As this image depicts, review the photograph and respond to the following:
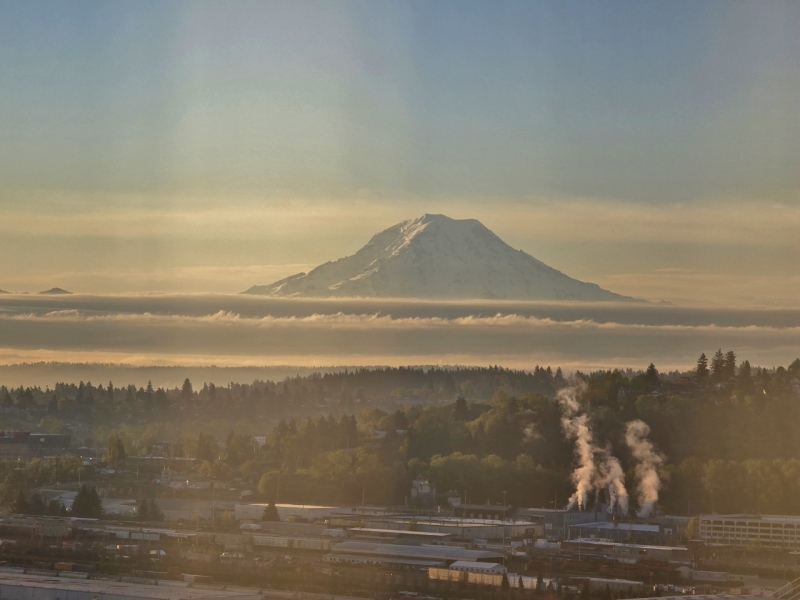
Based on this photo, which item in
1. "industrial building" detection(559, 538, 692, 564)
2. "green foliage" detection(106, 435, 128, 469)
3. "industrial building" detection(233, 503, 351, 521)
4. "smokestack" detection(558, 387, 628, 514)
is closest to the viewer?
"industrial building" detection(559, 538, 692, 564)

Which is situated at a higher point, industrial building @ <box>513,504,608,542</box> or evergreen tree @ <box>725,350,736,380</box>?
evergreen tree @ <box>725,350,736,380</box>

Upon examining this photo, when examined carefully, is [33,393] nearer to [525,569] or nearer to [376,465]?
[376,465]

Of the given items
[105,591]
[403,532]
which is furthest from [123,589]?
[403,532]

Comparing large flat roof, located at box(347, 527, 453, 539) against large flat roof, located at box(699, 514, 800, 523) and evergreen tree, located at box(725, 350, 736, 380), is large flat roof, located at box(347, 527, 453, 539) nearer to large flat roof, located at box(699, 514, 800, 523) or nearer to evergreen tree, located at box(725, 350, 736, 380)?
large flat roof, located at box(699, 514, 800, 523)

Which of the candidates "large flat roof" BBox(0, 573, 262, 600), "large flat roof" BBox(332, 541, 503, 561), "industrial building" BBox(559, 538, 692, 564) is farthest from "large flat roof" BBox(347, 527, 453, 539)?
"large flat roof" BBox(0, 573, 262, 600)

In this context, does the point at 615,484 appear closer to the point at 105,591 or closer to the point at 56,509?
the point at 56,509

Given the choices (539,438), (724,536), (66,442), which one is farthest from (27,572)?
(66,442)

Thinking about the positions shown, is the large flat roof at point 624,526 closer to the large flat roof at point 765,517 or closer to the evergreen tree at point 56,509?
the large flat roof at point 765,517

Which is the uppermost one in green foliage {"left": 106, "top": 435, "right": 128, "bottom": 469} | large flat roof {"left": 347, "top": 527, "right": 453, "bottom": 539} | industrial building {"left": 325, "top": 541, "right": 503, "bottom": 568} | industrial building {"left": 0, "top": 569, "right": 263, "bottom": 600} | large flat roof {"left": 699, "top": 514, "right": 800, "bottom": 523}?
green foliage {"left": 106, "top": 435, "right": 128, "bottom": 469}
